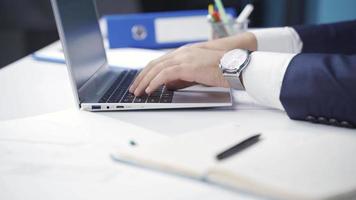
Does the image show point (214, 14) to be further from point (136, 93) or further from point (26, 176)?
point (26, 176)

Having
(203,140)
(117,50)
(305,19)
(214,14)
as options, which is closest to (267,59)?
(203,140)

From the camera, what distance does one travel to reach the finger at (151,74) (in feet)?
2.34

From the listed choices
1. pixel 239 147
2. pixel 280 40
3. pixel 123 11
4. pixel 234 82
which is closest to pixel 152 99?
pixel 234 82

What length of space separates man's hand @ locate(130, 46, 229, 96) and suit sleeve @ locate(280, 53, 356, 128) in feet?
0.45

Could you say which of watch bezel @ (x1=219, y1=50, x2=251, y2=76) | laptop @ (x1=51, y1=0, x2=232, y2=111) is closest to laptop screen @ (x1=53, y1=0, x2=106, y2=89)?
laptop @ (x1=51, y1=0, x2=232, y2=111)

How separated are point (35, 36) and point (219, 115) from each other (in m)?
1.18

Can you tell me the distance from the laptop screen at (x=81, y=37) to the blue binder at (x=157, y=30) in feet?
0.97

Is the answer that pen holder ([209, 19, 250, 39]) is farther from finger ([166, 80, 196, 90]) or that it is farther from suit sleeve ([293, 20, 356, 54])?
finger ([166, 80, 196, 90])

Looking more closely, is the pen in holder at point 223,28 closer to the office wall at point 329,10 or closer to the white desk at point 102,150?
the white desk at point 102,150

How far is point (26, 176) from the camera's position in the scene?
1.54ft

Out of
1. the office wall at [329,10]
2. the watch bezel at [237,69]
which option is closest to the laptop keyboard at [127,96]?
the watch bezel at [237,69]

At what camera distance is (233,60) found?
0.68 m

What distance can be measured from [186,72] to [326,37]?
1.39 feet

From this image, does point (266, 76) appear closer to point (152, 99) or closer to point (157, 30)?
point (152, 99)
